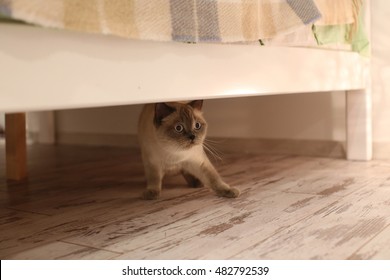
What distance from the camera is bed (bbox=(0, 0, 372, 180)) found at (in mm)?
646

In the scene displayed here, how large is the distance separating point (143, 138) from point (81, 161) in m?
0.76

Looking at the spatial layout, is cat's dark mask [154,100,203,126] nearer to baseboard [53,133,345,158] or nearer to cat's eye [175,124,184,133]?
cat's eye [175,124,184,133]

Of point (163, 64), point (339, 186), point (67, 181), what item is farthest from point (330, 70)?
point (67, 181)

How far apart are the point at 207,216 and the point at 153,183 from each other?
0.30 m

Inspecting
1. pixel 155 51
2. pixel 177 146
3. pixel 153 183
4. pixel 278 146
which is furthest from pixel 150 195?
pixel 278 146

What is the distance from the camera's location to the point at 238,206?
1163 mm

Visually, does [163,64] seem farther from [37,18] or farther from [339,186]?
[339,186]

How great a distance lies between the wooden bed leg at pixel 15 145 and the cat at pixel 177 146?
1.66 ft

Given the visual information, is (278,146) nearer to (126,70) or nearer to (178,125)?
(178,125)

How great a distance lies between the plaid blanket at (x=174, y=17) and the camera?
→ 0.65 m

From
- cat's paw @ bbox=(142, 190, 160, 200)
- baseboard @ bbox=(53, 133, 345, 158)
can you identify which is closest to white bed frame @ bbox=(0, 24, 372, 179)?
cat's paw @ bbox=(142, 190, 160, 200)

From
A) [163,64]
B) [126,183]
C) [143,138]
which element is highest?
[163,64]

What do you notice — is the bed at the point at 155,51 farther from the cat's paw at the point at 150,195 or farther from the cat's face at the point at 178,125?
the cat's paw at the point at 150,195

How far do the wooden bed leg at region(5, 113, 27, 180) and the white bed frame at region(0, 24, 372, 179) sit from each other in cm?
91
